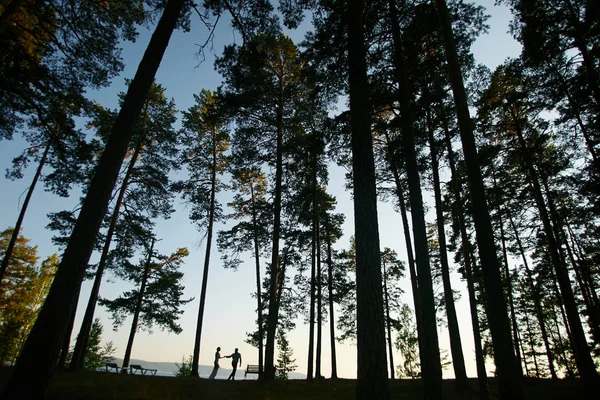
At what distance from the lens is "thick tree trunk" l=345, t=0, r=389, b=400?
450 cm

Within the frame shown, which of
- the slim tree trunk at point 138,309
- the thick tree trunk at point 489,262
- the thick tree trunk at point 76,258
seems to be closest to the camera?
the thick tree trunk at point 76,258

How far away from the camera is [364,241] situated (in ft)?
17.3

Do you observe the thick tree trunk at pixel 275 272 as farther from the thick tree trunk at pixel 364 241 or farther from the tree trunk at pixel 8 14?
the tree trunk at pixel 8 14

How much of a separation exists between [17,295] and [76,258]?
3085cm

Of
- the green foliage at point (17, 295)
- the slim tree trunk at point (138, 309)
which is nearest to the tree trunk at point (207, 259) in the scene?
the slim tree trunk at point (138, 309)

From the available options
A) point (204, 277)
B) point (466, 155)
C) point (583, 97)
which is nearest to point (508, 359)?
point (466, 155)

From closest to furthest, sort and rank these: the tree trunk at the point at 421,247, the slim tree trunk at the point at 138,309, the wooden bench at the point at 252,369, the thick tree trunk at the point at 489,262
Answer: the thick tree trunk at the point at 489,262 → the tree trunk at the point at 421,247 → the wooden bench at the point at 252,369 → the slim tree trunk at the point at 138,309

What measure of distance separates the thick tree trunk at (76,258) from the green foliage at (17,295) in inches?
1032

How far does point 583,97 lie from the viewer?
10484 mm

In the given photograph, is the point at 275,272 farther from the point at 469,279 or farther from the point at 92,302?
the point at 92,302

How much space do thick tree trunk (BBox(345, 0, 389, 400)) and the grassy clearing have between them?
15.6ft

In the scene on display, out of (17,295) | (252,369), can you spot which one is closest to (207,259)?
(252,369)

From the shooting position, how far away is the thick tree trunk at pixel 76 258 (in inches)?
A: 155

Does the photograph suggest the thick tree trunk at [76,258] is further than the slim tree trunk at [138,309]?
No
